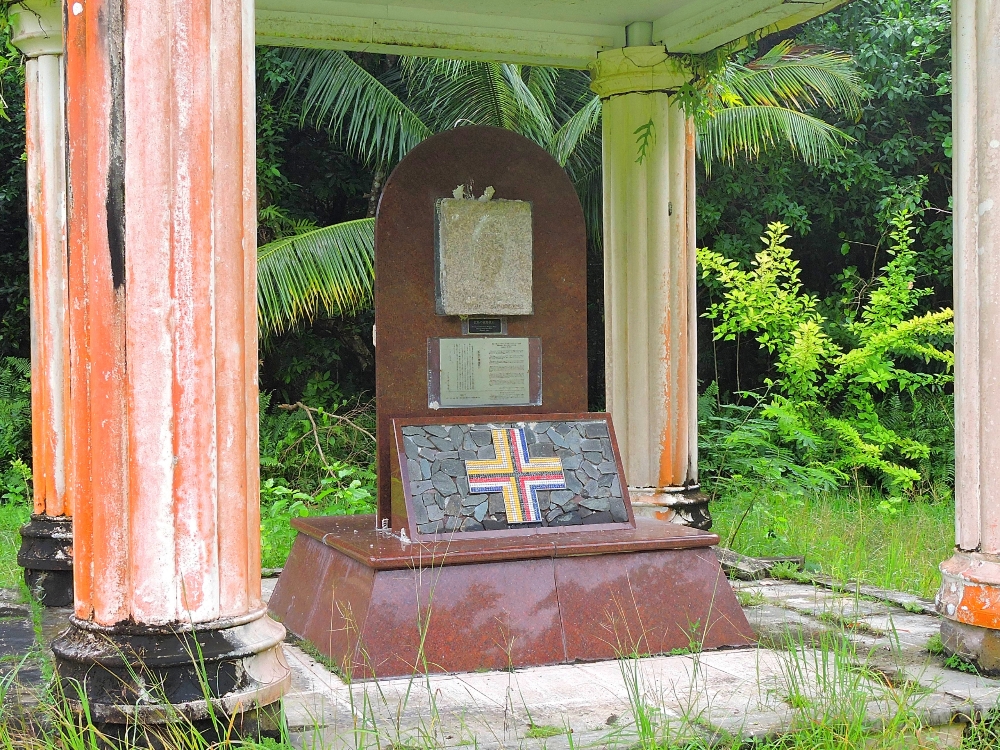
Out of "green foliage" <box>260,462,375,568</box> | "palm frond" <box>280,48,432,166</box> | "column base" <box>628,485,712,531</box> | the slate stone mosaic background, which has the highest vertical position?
"palm frond" <box>280,48,432,166</box>

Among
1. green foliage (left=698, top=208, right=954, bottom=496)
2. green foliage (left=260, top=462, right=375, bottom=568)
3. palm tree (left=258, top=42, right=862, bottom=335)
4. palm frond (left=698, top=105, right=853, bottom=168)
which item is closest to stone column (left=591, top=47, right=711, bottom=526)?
green foliage (left=260, top=462, right=375, bottom=568)

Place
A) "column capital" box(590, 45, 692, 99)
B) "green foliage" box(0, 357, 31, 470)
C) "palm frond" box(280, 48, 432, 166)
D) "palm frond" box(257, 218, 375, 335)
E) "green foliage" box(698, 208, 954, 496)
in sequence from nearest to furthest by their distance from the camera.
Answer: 1. "column capital" box(590, 45, 692, 99)
2. "palm frond" box(257, 218, 375, 335)
3. "green foliage" box(698, 208, 954, 496)
4. "green foliage" box(0, 357, 31, 470)
5. "palm frond" box(280, 48, 432, 166)

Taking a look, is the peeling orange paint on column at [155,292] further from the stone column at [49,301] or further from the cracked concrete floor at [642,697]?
the stone column at [49,301]

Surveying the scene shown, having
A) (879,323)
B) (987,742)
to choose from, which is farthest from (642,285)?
(879,323)

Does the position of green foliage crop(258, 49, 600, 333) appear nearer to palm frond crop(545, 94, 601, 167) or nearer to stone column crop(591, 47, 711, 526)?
palm frond crop(545, 94, 601, 167)

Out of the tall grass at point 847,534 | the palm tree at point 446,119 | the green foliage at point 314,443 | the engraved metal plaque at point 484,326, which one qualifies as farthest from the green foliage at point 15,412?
the engraved metal plaque at point 484,326

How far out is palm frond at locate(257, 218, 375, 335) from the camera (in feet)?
35.6

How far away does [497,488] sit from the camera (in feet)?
17.6

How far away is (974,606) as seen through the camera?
4.50 metres

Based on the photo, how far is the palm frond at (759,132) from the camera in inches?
466

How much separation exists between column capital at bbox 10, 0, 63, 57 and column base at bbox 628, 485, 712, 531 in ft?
14.2

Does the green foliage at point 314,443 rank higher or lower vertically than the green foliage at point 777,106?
lower

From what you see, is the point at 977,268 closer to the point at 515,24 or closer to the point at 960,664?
the point at 960,664

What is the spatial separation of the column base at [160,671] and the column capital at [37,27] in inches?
158
